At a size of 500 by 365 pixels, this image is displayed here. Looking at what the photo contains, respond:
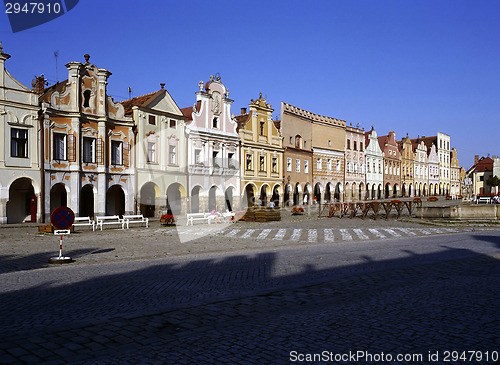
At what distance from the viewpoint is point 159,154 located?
37625 mm

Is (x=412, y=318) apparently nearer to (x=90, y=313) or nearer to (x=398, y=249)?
(x=90, y=313)

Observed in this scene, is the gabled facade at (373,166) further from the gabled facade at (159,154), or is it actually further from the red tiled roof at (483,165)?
the red tiled roof at (483,165)

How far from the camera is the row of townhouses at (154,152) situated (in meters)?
29.9

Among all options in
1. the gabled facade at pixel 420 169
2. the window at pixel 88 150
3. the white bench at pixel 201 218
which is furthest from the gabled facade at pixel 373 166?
the window at pixel 88 150

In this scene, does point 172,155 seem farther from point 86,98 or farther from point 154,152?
point 86,98

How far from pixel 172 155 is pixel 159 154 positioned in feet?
4.95

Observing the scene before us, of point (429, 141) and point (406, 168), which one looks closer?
point (406, 168)

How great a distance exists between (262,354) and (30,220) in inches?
1162

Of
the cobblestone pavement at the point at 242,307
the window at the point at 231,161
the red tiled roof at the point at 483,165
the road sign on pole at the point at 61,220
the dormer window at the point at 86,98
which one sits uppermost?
the dormer window at the point at 86,98

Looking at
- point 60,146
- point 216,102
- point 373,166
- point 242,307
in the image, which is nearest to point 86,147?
point 60,146

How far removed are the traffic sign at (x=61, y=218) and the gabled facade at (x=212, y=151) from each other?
89.5 ft

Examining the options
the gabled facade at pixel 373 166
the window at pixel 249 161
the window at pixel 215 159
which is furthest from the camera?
the gabled facade at pixel 373 166

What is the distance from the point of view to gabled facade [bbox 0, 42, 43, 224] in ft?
93.5

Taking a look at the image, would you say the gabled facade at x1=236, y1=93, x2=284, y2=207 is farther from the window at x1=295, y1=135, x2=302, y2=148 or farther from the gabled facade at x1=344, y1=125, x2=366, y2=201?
the gabled facade at x1=344, y1=125, x2=366, y2=201
